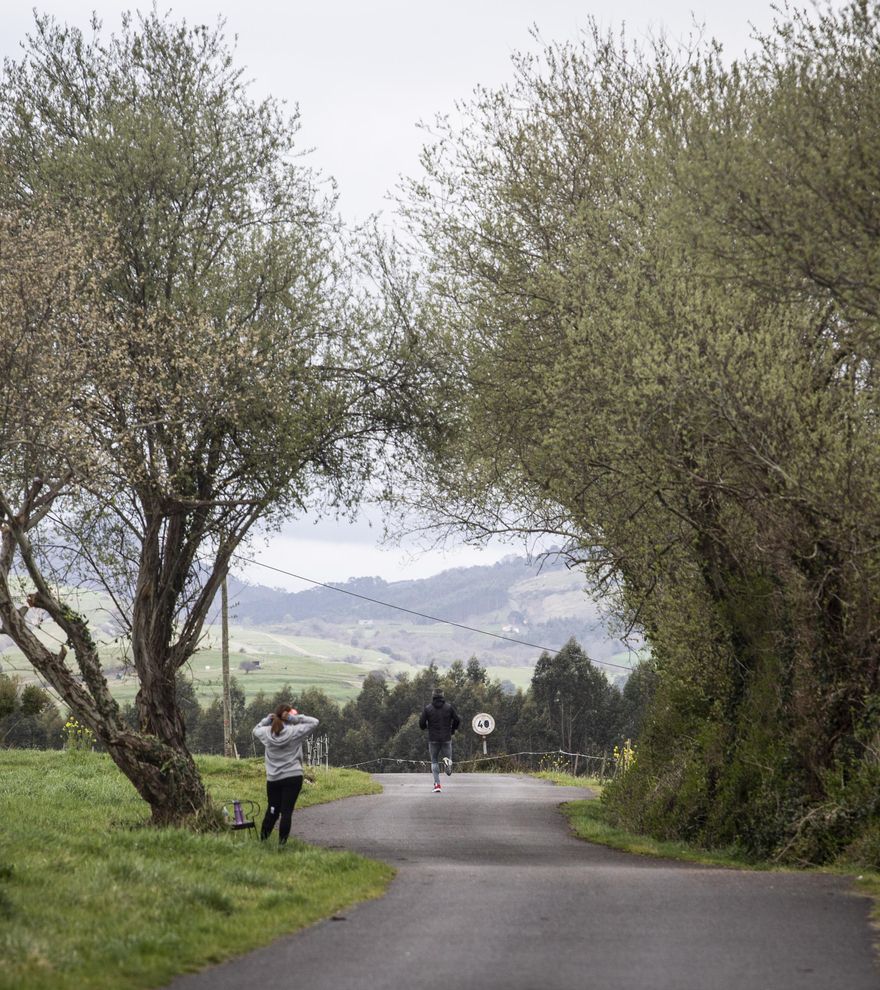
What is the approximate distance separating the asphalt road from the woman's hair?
8.59 ft

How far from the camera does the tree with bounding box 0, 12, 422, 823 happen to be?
831 inches

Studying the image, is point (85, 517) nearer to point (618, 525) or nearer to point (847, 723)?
point (618, 525)

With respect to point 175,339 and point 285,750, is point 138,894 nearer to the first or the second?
point 285,750

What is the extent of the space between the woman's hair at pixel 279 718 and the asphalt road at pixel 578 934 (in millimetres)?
2619

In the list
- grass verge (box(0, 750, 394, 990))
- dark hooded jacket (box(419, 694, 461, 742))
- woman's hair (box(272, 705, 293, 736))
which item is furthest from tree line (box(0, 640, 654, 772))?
grass verge (box(0, 750, 394, 990))

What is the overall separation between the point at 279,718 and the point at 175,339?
7.73 metres

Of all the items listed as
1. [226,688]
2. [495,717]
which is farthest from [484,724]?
[495,717]

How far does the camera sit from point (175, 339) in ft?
71.5

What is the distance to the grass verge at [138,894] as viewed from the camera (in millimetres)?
9094

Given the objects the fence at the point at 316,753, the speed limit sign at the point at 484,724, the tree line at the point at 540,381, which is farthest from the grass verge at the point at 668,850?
the speed limit sign at the point at 484,724

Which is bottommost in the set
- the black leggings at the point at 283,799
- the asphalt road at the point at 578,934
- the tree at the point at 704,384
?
the asphalt road at the point at 578,934

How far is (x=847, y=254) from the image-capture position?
43.3 ft

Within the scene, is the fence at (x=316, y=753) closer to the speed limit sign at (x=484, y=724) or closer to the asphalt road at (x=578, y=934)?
the speed limit sign at (x=484, y=724)

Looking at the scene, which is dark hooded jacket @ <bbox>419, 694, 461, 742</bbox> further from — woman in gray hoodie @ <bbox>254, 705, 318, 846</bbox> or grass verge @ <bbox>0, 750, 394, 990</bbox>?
woman in gray hoodie @ <bbox>254, 705, 318, 846</bbox>
